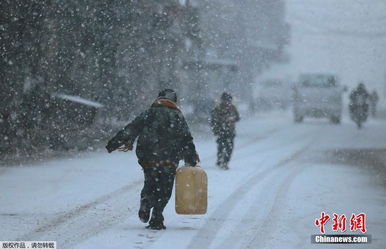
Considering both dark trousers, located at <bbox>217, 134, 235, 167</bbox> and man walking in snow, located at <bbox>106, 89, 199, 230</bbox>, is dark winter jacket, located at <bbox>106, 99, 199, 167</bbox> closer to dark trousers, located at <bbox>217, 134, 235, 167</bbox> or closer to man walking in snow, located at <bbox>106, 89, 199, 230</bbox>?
man walking in snow, located at <bbox>106, 89, 199, 230</bbox>

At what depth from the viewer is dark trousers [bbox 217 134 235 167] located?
15763mm

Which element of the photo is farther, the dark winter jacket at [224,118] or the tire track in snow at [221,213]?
the dark winter jacket at [224,118]

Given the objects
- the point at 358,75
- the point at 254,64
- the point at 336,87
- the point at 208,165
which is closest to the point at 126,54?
the point at 208,165

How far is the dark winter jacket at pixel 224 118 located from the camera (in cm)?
1582

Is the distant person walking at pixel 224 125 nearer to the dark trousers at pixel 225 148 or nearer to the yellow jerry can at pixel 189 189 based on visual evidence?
the dark trousers at pixel 225 148

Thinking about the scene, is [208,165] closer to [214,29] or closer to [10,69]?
[10,69]

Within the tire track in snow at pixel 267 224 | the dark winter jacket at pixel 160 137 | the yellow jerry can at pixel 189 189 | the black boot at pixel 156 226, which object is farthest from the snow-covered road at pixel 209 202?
the dark winter jacket at pixel 160 137

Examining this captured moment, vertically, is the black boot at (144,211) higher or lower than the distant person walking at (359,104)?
lower

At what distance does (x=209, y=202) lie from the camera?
35.7 ft

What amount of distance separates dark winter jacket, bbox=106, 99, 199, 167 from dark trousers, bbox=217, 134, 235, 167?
7249mm

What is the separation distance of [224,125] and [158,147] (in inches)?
296

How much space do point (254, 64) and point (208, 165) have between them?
49.2 m

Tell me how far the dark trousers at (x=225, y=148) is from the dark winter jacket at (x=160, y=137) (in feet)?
23.8

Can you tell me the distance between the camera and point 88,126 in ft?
68.1
